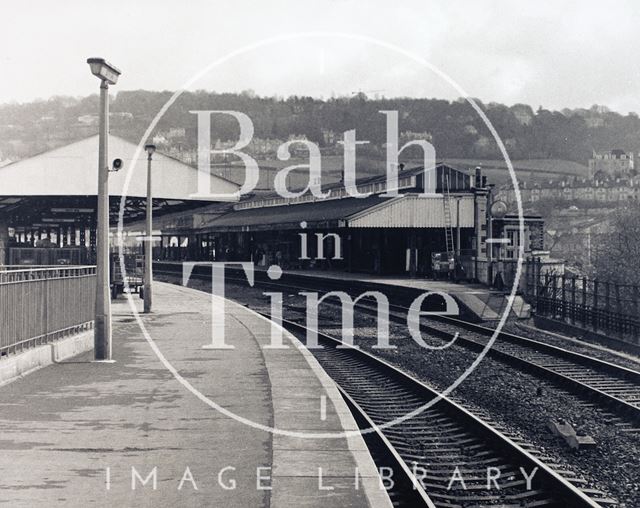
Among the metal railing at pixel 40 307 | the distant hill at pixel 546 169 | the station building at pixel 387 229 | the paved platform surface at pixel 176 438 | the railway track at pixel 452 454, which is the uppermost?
the distant hill at pixel 546 169

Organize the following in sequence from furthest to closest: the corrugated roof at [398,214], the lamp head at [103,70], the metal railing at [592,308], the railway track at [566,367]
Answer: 1. the corrugated roof at [398,214]
2. the metal railing at [592,308]
3. the lamp head at [103,70]
4. the railway track at [566,367]

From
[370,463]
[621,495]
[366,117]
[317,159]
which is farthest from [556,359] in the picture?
[366,117]

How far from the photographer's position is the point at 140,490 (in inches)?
264

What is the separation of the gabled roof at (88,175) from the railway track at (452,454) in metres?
18.6

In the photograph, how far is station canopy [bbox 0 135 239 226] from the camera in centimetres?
3056

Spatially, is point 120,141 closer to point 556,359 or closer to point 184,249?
point 556,359

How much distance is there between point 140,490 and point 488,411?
7161mm

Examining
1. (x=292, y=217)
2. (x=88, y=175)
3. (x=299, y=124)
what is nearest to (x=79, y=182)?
(x=88, y=175)

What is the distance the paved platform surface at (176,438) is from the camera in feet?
21.8

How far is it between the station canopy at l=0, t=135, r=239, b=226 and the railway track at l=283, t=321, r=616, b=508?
61.2ft

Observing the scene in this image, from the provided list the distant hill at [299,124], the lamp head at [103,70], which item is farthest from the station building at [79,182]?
the distant hill at [299,124]

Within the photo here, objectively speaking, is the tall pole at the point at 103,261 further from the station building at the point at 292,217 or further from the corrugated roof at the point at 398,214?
the corrugated roof at the point at 398,214

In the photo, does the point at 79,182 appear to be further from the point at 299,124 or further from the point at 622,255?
the point at 299,124

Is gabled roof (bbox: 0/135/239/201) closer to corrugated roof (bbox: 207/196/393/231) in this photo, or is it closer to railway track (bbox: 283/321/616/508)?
corrugated roof (bbox: 207/196/393/231)
